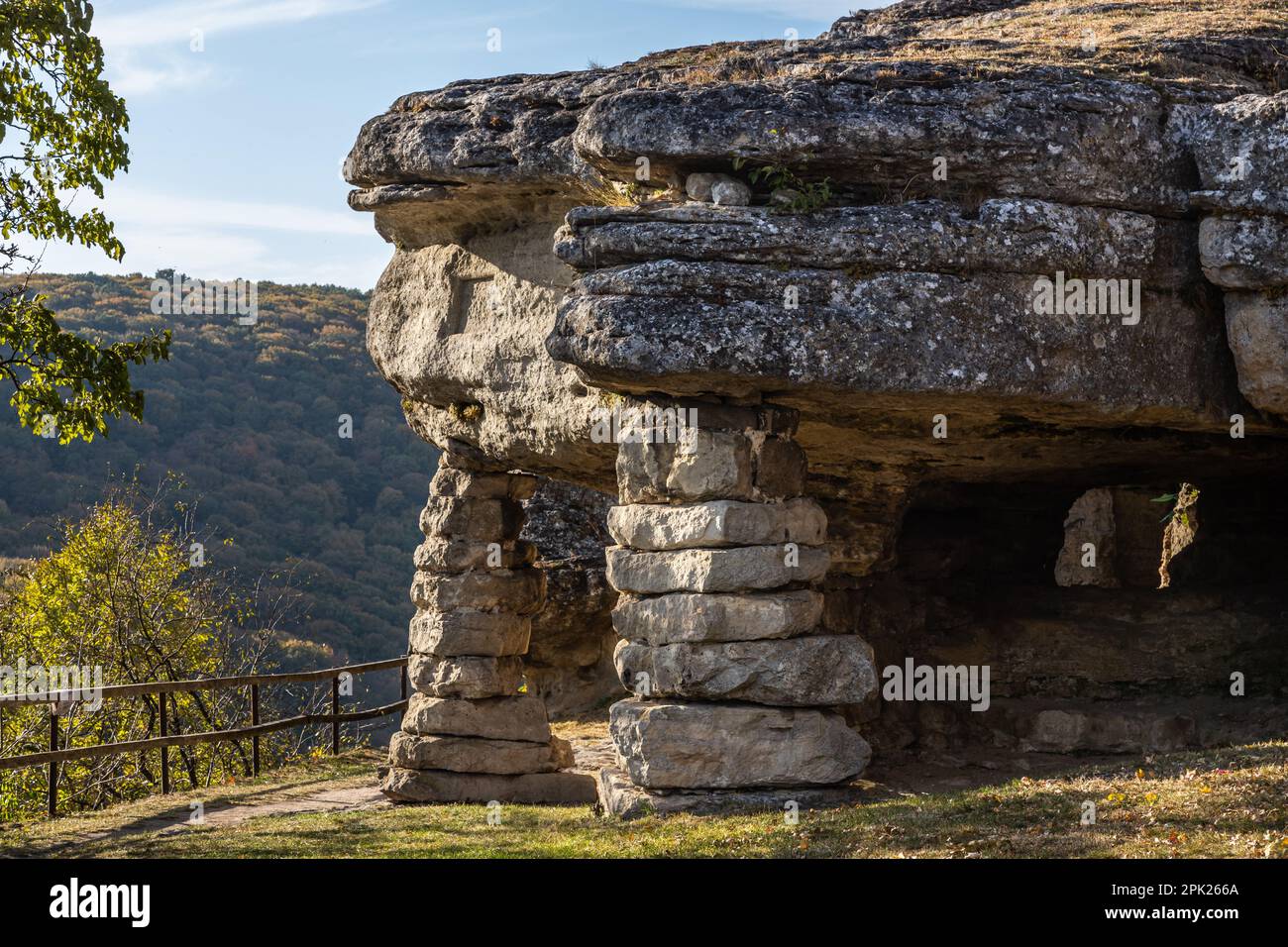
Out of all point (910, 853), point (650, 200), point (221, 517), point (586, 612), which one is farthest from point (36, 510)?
point (910, 853)

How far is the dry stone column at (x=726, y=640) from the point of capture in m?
9.47

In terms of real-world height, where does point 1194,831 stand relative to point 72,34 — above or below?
below

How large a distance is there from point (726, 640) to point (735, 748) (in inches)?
27.8

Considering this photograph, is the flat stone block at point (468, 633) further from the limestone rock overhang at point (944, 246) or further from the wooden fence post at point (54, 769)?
the limestone rock overhang at point (944, 246)

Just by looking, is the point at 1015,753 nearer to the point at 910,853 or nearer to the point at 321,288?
the point at 910,853

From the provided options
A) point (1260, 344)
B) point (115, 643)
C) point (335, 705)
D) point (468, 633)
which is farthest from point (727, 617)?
point (115, 643)

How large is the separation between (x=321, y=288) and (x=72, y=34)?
53.3 metres

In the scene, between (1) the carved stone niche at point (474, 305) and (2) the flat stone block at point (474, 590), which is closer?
(1) the carved stone niche at point (474, 305)

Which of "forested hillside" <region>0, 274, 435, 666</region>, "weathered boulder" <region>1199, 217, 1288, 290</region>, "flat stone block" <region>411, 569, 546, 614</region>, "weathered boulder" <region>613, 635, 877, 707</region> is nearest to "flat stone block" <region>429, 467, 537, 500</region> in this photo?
"flat stone block" <region>411, 569, 546, 614</region>

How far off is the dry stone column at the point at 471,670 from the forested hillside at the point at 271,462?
17594mm

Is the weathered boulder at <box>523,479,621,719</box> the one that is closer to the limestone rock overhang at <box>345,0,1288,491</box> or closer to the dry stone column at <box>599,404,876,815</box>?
the limestone rock overhang at <box>345,0,1288,491</box>

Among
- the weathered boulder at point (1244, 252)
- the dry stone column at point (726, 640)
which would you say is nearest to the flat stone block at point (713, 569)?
the dry stone column at point (726, 640)

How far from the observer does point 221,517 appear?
124 feet

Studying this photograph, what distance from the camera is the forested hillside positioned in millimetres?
35656
